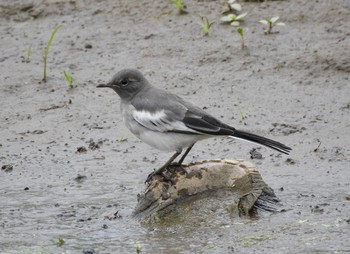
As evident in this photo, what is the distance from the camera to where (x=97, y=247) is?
750 cm

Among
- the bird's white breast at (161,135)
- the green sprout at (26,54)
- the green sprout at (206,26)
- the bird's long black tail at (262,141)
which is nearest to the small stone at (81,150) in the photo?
the bird's white breast at (161,135)

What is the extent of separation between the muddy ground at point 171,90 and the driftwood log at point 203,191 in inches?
5.7

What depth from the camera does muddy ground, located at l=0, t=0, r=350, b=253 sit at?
25.4 feet

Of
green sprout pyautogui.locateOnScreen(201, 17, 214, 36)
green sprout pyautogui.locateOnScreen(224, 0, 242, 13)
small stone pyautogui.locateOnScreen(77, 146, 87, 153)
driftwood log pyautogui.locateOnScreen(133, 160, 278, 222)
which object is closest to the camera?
driftwood log pyautogui.locateOnScreen(133, 160, 278, 222)

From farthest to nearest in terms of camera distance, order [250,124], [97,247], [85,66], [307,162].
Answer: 1. [85,66]
2. [250,124]
3. [307,162]
4. [97,247]

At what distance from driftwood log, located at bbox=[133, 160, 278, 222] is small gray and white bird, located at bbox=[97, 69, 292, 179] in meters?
0.19

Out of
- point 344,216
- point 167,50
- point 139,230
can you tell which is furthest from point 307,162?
point 167,50

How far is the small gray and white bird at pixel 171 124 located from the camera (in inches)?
307

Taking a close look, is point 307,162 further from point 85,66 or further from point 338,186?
point 85,66

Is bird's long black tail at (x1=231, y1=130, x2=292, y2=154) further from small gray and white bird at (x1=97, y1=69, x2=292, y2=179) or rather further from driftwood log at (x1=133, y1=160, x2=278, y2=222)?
driftwood log at (x1=133, y1=160, x2=278, y2=222)

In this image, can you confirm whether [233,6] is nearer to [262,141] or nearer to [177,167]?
[177,167]

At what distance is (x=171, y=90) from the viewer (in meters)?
10.9

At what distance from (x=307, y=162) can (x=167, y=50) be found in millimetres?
3151

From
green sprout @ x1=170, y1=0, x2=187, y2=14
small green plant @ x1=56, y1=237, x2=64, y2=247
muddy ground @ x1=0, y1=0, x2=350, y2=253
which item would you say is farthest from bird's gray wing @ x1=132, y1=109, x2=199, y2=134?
green sprout @ x1=170, y1=0, x2=187, y2=14
